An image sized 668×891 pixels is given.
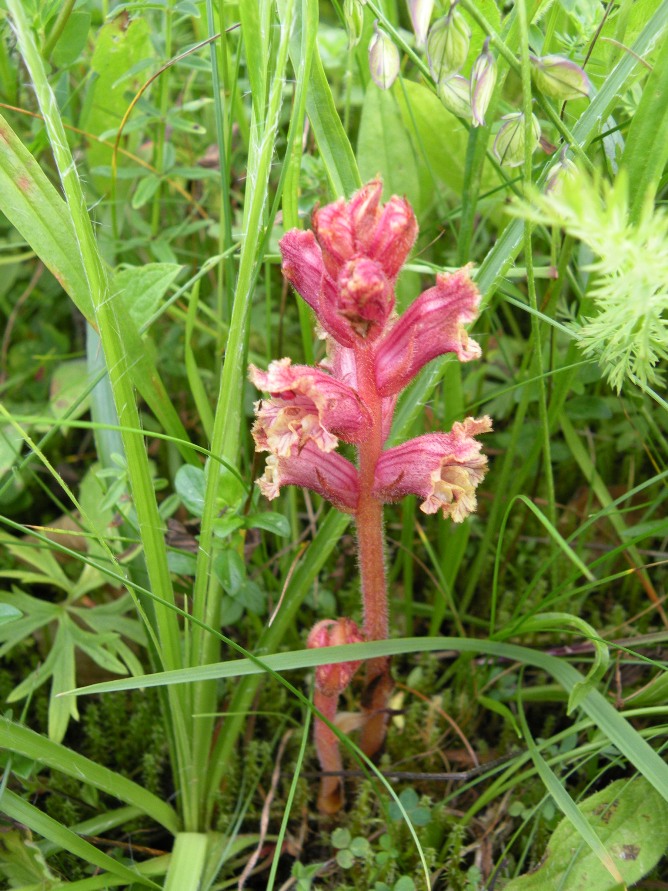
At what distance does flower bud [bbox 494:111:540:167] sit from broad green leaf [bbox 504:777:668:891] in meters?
1.26

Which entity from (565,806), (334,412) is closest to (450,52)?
(334,412)

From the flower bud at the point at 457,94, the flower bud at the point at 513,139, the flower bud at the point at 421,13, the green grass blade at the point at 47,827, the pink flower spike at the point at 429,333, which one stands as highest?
the flower bud at the point at 421,13

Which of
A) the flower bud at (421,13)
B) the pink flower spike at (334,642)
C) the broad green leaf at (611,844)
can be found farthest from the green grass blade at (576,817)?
the flower bud at (421,13)

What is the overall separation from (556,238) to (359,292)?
0.65 m

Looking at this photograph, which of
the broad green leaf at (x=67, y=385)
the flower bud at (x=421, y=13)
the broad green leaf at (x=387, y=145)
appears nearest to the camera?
the flower bud at (x=421, y=13)

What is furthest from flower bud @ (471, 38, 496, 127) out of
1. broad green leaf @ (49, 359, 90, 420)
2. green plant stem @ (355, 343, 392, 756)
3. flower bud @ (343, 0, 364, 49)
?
broad green leaf @ (49, 359, 90, 420)

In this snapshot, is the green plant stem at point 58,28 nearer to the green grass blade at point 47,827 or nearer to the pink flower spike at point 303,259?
the pink flower spike at point 303,259

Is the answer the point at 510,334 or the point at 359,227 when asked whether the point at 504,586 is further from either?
the point at 359,227

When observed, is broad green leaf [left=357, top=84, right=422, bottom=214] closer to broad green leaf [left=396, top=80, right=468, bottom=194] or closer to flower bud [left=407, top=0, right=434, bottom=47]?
broad green leaf [left=396, top=80, right=468, bottom=194]

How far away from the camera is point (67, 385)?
2.48 m

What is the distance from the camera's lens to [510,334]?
2818mm

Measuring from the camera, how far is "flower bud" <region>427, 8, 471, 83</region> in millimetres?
1379

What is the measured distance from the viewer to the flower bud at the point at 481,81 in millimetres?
1387

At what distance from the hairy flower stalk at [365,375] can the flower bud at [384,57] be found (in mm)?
298
